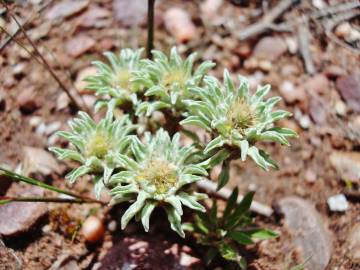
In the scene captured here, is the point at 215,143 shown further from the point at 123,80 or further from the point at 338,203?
the point at 338,203

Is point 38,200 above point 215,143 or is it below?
below

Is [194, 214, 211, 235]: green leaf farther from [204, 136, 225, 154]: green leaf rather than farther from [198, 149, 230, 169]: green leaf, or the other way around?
[204, 136, 225, 154]: green leaf

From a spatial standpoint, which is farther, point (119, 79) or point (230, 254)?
point (119, 79)

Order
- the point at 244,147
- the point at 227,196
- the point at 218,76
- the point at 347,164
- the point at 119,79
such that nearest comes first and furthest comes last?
the point at 244,147 < the point at 119,79 < the point at 227,196 < the point at 347,164 < the point at 218,76

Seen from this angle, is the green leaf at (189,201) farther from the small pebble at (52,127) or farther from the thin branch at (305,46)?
the thin branch at (305,46)

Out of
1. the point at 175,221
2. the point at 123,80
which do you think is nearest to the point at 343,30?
the point at 123,80

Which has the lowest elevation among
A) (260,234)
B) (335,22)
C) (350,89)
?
(260,234)

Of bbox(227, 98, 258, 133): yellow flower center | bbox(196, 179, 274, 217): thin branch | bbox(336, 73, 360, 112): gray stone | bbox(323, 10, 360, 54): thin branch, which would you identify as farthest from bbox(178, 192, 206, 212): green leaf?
bbox(323, 10, 360, 54): thin branch

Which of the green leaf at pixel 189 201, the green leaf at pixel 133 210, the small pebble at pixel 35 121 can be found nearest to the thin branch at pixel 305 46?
the green leaf at pixel 189 201
